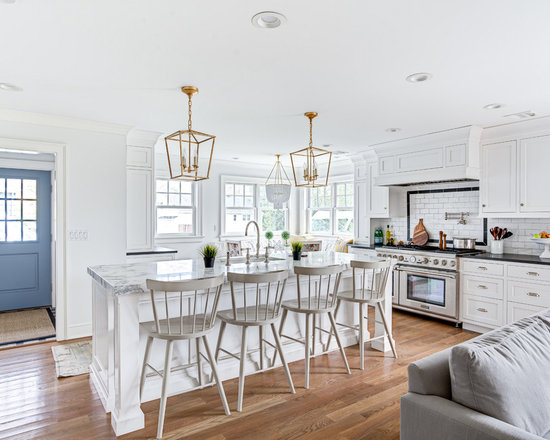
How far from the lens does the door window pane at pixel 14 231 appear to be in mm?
5168

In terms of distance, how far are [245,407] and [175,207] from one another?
4.58 m

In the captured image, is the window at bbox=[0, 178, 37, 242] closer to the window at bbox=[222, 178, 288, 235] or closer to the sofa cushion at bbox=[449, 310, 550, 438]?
the window at bbox=[222, 178, 288, 235]

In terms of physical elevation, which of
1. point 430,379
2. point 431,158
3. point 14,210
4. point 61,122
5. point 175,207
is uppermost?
point 61,122

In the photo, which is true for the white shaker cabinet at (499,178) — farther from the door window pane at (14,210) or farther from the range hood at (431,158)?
the door window pane at (14,210)

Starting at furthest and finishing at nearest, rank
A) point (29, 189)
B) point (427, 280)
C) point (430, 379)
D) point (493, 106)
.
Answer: point (29, 189), point (427, 280), point (493, 106), point (430, 379)

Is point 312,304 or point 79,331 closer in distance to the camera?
point 312,304

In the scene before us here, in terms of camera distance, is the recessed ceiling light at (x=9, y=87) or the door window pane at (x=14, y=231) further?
the door window pane at (x=14, y=231)

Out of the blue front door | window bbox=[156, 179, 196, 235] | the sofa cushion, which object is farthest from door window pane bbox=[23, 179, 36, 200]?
the sofa cushion

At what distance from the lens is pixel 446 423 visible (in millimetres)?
1404

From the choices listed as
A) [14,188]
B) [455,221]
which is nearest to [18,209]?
[14,188]

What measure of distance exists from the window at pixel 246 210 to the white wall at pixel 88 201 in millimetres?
2838

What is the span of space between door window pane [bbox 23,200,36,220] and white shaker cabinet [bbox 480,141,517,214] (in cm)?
611

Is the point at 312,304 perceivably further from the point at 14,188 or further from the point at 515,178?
the point at 14,188

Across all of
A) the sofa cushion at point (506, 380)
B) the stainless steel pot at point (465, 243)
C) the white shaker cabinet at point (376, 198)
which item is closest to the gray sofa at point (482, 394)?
the sofa cushion at point (506, 380)
